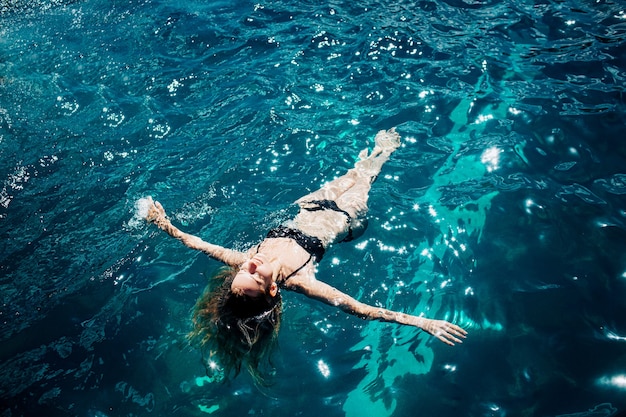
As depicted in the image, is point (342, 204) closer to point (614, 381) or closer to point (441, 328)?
point (441, 328)

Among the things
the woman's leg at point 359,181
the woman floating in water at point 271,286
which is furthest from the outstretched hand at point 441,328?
the woman's leg at point 359,181

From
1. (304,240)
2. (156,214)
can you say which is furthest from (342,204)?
(156,214)

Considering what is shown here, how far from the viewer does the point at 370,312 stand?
4496mm

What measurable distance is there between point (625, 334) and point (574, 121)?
159 inches

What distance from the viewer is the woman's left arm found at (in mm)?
4242

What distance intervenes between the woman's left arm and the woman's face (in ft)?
2.41

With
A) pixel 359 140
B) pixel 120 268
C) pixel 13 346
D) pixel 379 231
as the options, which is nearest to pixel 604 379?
pixel 379 231

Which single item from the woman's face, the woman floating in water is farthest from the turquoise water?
the woman's face

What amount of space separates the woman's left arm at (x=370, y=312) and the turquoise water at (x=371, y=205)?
1018 millimetres

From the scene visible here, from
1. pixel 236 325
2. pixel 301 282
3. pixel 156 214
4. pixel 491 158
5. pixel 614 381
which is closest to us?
pixel 236 325

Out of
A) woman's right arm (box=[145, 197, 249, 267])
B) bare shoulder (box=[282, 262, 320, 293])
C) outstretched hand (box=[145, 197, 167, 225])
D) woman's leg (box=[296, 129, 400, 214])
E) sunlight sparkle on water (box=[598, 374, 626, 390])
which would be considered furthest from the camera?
woman's leg (box=[296, 129, 400, 214])

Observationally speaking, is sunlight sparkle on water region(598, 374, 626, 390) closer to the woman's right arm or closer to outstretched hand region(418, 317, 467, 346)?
outstretched hand region(418, 317, 467, 346)

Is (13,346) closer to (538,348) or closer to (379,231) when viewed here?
(379,231)

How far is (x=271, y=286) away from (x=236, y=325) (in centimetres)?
61
